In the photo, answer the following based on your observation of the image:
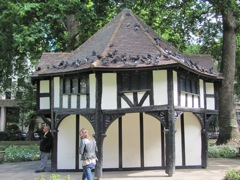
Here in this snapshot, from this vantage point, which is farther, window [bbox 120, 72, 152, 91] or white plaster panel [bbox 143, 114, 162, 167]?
white plaster panel [bbox 143, 114, 162, 167]

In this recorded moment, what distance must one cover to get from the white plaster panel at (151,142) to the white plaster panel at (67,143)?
322 cm

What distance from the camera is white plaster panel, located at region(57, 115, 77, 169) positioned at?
571 inches

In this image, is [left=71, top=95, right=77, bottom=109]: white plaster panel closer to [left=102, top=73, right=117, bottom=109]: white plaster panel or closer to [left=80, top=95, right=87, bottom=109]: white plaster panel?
[left=80, top=95, right=87, bottom=109]: white plaster panel

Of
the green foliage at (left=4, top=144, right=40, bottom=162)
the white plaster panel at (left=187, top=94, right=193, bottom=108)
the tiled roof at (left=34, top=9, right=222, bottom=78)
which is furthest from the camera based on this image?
the green foliage at (left=4, top=144, right=40, bottom=162)

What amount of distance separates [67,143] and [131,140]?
288 centimetres

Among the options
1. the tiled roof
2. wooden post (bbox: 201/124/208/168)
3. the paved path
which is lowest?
the paved path

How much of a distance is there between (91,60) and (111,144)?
3.96 metres

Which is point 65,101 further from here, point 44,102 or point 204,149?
point 204,149

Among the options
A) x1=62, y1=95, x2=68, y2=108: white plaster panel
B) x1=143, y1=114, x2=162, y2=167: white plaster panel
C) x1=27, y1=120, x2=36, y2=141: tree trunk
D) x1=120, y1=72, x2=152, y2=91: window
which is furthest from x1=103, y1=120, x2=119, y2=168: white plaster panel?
x1=27, y1=120, x2=36, y2=141: tree trunk

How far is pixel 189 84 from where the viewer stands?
14.1 m

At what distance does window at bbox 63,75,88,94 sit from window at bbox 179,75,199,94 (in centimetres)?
397

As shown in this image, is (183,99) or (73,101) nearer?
(183,99)

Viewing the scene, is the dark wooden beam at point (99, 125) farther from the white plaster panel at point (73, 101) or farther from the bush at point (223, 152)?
the bush at point (223, 152)

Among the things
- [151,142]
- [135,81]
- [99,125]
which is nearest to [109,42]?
[135,81]
